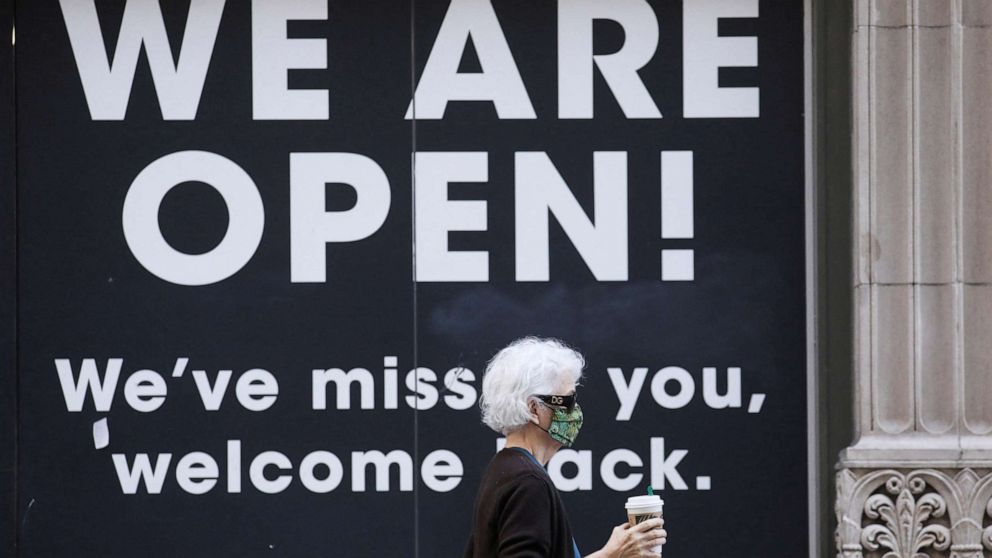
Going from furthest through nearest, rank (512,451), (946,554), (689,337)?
(689,337) < (946,554) < (512,451)

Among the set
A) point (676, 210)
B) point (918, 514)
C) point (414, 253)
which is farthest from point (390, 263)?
point (918, 514)

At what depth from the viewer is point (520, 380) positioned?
4.65 m

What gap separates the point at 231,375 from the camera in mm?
7516

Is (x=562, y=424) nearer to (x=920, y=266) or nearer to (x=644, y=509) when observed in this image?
(x=644, y=509)

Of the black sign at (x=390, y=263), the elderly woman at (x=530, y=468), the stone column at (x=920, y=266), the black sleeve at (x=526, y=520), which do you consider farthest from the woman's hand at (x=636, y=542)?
the black sign at (x=390, y=263)

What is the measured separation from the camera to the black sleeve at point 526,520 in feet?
14.1

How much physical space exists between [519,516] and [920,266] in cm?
360

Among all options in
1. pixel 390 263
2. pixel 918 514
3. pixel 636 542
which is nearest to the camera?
pixel 636 542

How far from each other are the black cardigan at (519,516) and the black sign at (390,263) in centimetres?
305

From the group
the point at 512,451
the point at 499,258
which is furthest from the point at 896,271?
the point at 512,451

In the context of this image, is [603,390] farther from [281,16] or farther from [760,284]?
[281,16]

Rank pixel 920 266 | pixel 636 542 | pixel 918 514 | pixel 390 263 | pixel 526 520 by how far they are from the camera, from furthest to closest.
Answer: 1. pixel 390 263
2. pixel 920 266
3. pixel 918 514
4. pixel 636 542
5. pixel 526 520

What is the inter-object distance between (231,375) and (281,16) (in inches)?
75.1

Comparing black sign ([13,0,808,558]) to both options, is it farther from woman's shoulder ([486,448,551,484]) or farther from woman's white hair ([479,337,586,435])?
woman's shoulder ([486,448,551,484])
